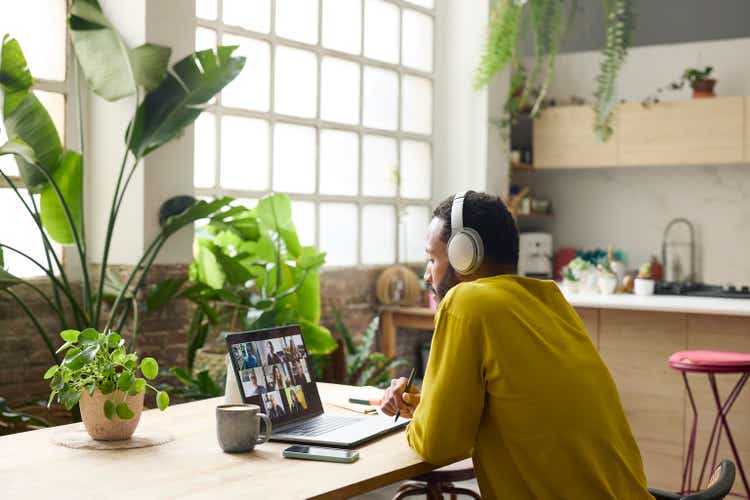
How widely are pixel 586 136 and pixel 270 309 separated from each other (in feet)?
10.9

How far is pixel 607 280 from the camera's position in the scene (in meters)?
5.16

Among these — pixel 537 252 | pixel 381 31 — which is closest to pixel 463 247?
pixel 381 31

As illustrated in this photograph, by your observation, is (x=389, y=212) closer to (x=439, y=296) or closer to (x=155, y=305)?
(x=155, y=305)

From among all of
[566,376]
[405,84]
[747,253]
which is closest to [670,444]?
[747,253]

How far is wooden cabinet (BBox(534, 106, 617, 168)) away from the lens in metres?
6.23

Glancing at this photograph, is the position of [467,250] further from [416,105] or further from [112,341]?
[416,105]

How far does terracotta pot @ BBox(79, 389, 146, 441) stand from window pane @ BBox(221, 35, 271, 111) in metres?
2.64

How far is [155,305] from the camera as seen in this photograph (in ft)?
11.7

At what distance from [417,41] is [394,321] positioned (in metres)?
1.80

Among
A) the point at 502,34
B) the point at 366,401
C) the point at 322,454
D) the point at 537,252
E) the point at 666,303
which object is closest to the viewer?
the point at 322,454

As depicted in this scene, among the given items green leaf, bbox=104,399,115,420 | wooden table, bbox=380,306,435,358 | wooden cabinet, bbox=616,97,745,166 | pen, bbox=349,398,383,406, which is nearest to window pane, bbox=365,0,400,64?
wooden table, bbox=380,306,435,358

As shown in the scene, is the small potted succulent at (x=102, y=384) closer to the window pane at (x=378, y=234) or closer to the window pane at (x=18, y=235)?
the window pane at (x=18, y=235)

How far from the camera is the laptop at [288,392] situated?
2.14 metres

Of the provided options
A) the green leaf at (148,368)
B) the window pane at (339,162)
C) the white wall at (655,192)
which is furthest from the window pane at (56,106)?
the white wall at (655,192)
